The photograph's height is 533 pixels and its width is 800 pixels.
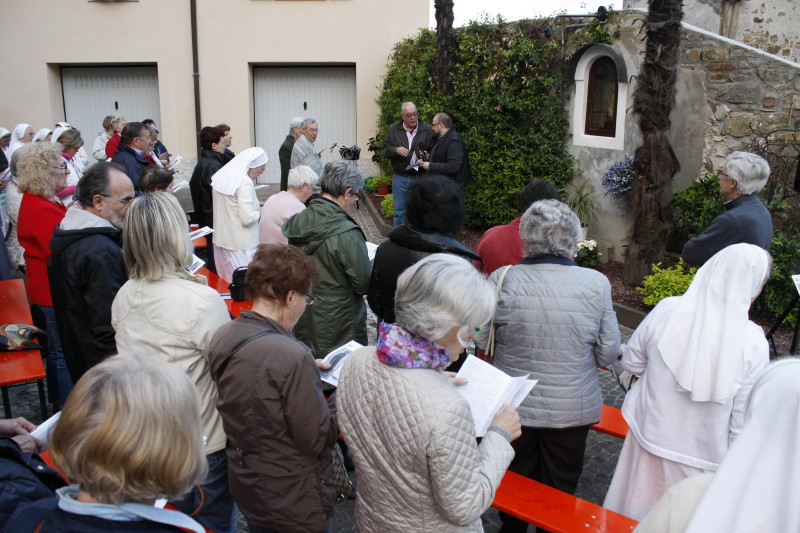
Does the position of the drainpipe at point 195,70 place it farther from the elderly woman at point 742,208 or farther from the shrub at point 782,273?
the elderly woman at point 742,208

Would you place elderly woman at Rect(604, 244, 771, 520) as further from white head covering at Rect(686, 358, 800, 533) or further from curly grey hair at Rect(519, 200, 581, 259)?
white head covering at Rect(686, 358, 800, 533)

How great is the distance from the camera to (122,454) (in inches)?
57.8

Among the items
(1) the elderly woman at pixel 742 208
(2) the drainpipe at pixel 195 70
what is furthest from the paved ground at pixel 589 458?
(2) the drainpipe at pixel 195 70

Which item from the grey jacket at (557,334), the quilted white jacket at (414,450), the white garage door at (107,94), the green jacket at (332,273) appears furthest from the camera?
the white garage door at (107,94)

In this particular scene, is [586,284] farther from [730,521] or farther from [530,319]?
[730,521]

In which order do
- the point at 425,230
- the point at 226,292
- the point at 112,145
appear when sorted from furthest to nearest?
the point at 112,145
the point at 226,292
the point at 425,230

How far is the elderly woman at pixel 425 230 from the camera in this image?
3.34 m

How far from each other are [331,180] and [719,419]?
8.16 ft

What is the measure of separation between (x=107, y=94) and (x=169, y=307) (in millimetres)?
14451

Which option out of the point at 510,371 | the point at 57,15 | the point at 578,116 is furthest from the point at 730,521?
the point at 57,15

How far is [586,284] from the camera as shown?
2.96 metres

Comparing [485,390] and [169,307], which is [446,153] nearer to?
[169,307]

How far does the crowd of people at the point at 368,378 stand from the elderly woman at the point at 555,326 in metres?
0.01

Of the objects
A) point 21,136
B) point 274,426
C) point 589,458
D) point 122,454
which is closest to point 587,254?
point 589,458
